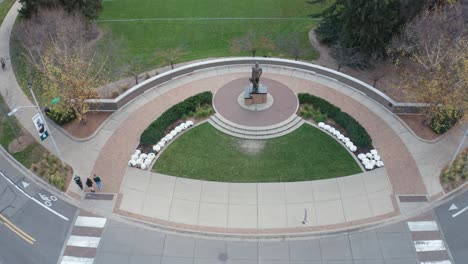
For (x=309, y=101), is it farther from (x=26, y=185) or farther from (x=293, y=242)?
(x=26, y=185)

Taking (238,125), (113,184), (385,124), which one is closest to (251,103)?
(238,125)

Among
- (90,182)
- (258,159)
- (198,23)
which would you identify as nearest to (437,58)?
(258,159)

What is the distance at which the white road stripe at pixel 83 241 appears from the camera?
79.9ft

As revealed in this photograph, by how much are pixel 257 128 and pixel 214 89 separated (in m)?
6.00

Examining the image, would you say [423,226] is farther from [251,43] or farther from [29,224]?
[29,224]

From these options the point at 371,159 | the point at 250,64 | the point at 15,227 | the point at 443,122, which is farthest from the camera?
the point at 250,64

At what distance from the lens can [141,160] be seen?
93.8 feet

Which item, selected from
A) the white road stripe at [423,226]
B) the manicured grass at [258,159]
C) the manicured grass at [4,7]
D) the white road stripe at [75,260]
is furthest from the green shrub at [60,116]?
the white road stripe at [423,226]

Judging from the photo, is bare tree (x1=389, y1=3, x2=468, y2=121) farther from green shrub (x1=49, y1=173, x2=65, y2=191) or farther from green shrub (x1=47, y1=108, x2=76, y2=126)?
green shrub (x1=47, y1=108, x2=76, y2=126)

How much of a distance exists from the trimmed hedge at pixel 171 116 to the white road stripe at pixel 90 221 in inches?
254

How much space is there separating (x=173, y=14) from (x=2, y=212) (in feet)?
86.4

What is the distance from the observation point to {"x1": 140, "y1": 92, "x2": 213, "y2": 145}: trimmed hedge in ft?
98.1

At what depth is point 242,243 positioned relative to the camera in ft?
80.2

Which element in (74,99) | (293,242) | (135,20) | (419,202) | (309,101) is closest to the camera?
(293,242)
